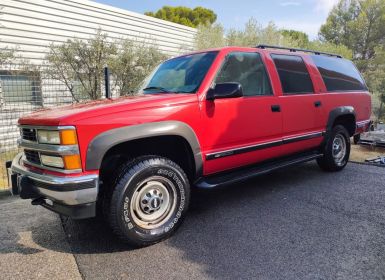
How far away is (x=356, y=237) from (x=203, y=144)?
1.74m

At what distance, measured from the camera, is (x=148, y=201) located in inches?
127

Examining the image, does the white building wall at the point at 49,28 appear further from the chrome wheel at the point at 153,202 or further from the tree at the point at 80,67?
the chrome wheel at the point at 153,202

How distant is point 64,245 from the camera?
128 inches

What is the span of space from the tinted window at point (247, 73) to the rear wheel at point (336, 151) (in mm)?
1724

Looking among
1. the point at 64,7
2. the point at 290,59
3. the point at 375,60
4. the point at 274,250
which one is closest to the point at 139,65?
the point at 64,7

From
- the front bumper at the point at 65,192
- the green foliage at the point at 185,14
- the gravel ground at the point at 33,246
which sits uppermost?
the green foliage at the point at 185,14

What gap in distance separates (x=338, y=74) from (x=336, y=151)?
4.20 ft

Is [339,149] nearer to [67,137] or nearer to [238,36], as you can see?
[67,137]

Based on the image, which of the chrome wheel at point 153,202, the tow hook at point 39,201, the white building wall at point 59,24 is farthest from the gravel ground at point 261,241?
the white building wall at point 59,24

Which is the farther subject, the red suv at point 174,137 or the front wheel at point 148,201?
the front wheel at point 148,201

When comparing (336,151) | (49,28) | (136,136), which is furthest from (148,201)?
(49,28)

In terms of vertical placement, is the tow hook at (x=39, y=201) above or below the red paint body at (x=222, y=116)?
below

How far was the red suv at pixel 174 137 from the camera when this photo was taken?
111 inches

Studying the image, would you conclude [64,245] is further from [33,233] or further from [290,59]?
[290,59]
